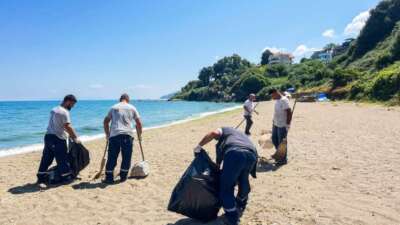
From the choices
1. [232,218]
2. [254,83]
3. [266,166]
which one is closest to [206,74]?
[254,83]

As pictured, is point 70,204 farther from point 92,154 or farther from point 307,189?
point 92,154

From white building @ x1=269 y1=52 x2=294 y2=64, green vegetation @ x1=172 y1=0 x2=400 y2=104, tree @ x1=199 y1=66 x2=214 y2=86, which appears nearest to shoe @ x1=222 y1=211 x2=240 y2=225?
green vegetation @ x1=172 y1=0 x2=400 y2=104

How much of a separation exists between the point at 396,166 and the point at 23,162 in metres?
10.8

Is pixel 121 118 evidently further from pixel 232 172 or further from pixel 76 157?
pixel 232 172

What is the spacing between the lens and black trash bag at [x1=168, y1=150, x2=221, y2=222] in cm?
498

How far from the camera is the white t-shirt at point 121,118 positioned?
24.5 feet

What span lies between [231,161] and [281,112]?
439 centimetres

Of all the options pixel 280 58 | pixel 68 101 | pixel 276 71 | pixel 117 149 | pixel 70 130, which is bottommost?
pixel 117 149

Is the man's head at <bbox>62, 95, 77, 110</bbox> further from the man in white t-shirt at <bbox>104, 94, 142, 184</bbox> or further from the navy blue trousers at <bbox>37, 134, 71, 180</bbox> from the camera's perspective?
the man in white t-shirt at <bbox>104, 94, 142, 184</bbox>

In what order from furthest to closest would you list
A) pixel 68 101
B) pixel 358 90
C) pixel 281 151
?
pixel 358 90 < pixel 281 151 < pixel 68 101

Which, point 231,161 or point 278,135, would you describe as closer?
point 231,161

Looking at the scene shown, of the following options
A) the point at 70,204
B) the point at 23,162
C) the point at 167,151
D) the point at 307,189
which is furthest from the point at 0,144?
the point at 307,189

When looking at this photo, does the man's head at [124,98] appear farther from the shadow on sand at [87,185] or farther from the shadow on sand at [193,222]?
the shadow on sand at [193,222]

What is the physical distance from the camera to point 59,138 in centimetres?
754
